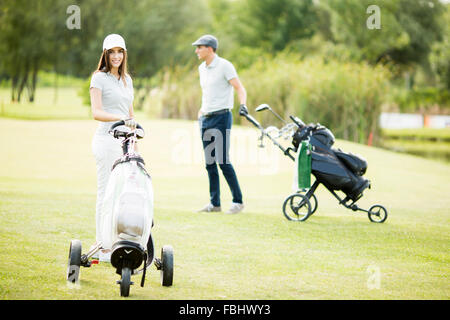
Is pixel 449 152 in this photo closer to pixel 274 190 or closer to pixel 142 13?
pixel 274 190

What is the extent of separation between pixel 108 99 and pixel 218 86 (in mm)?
2913

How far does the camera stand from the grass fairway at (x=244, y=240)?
4512 mm

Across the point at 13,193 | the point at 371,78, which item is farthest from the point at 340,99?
the point at 13,193

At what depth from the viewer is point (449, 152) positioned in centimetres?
2438

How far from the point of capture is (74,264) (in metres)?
4.49

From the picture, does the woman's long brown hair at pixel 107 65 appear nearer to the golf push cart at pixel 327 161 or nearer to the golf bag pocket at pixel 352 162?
the golf push cart at pixel 327 161

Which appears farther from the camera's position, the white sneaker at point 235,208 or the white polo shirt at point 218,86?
the white sneaker at point 235,208

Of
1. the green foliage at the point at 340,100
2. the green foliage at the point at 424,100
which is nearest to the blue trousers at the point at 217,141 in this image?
the green foliage at the point at 340,100

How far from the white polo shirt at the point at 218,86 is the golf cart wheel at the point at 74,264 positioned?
3.56 m

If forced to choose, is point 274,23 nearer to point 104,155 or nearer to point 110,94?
point 110,94

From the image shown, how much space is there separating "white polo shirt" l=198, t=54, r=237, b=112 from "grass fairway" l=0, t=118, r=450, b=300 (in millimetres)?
1300

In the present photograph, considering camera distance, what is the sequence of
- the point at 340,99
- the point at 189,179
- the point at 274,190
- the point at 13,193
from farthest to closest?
the point at 340,99 < the point at 189,179 < the point at 274,190 < the point at 13,193
